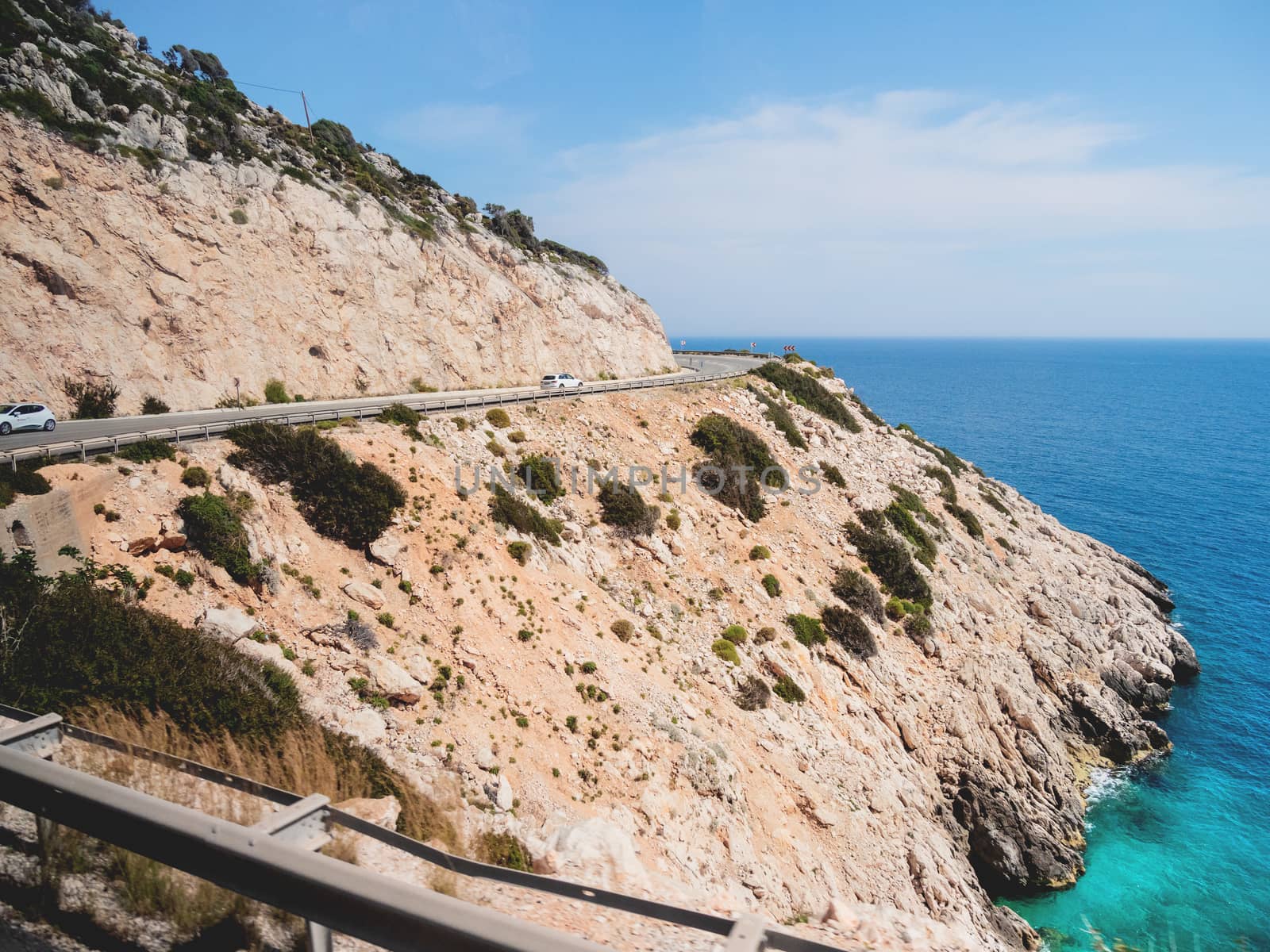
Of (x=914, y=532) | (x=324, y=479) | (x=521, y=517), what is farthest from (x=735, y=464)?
(x=324, y=479)

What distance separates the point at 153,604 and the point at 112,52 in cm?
3782

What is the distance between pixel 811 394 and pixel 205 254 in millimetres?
40599

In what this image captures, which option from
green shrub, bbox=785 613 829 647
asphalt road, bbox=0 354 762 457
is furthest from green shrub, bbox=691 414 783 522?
asphalt road, bbox=0 354 762 457

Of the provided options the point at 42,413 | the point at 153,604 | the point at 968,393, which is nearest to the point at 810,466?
the point at 153,604

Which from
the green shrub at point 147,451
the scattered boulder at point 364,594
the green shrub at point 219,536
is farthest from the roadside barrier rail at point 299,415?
the scattered boulder at point 364,594

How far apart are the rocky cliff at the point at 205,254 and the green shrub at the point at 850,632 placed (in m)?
25.1

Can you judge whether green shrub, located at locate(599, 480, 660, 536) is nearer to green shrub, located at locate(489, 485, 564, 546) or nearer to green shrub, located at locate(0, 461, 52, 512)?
green shrub, located at locate(489, 485, 564, 546)

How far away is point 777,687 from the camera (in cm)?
2627

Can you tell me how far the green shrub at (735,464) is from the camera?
35.2 meters

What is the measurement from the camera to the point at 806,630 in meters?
29.3

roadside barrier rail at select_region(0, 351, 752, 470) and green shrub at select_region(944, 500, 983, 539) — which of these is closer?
roadside barrier rail at select_region(0, 351, 752, 470)

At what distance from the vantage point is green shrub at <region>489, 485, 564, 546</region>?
25.7 meters

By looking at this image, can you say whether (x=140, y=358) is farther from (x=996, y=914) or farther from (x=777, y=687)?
(x=996, y=914)

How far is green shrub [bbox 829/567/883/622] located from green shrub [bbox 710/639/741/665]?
27.1 ft
